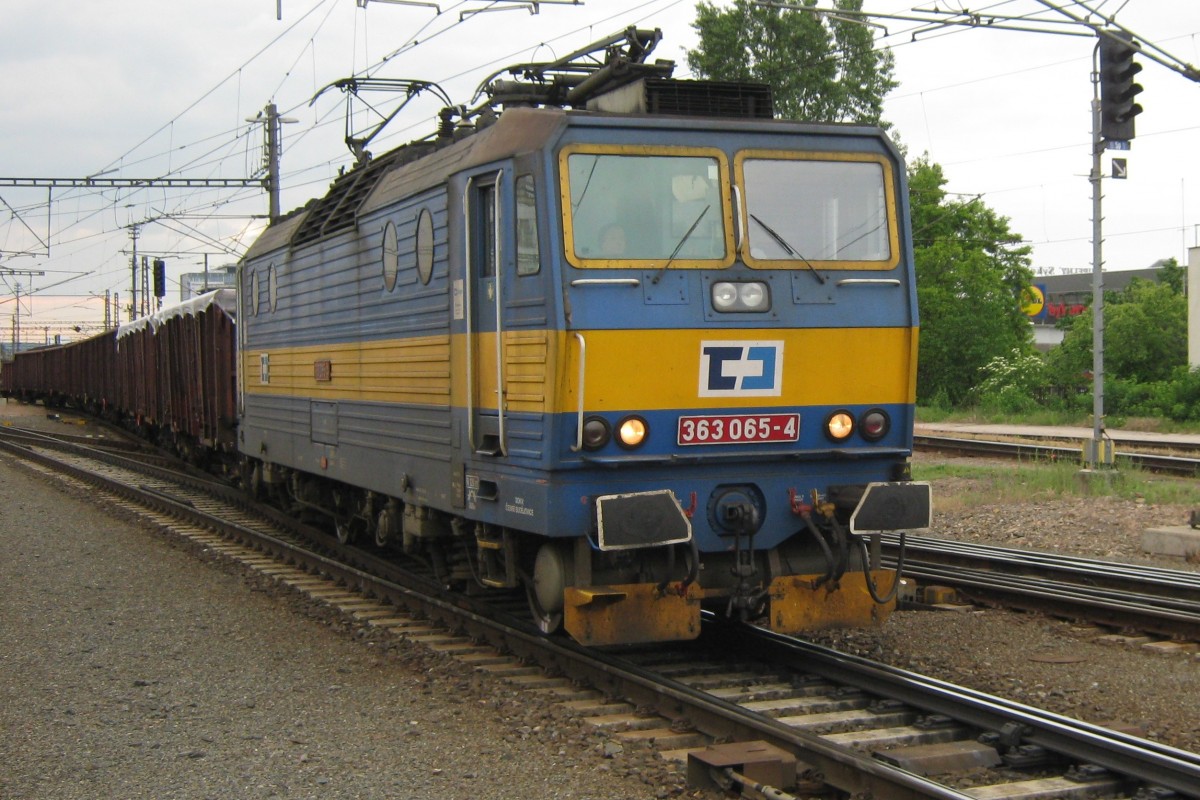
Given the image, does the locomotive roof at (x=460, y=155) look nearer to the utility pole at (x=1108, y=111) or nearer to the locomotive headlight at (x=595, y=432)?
the locomotive headlight at (x=595, y=432)

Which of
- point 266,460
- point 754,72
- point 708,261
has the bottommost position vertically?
point 266,460

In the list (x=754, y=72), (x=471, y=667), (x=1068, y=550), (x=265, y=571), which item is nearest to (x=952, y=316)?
(x=754, y=72)

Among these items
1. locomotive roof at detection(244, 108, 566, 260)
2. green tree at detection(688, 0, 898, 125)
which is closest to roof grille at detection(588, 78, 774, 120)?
locomotive roof at detection(244, 108, 566, 260)

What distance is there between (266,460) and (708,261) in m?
7.70

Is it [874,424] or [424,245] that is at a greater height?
[424,245]

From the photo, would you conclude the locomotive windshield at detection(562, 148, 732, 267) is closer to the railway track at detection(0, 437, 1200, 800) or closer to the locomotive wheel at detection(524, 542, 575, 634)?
the locomotive wheel at detection(524, 542, 575, 634)

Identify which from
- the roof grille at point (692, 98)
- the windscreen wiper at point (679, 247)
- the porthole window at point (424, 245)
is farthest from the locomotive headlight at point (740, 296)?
the porthole window at point (424, 245)

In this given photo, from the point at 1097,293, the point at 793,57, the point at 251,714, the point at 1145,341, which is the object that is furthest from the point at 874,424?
the point at 793,57

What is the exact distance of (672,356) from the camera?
22.7 ft

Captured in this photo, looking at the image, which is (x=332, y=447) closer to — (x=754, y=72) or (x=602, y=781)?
(x=602, y=781)

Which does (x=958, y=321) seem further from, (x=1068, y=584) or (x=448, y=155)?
(x=448, y=155)

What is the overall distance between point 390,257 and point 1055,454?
15.3 meters

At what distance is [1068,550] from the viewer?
12492mm

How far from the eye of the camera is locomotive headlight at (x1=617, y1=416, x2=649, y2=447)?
22.4ft
